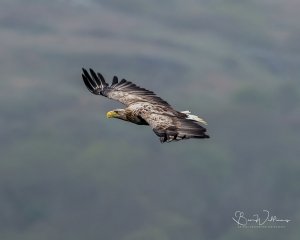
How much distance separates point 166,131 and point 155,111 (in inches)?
234

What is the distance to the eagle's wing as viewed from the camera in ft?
126

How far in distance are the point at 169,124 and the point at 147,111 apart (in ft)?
17.1

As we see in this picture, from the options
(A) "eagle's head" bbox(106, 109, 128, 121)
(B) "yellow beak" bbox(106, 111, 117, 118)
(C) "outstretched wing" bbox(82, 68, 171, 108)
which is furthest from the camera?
(C) "outstretched wing" bbox(82, 68, 171, 108)

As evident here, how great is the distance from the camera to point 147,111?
46094mm

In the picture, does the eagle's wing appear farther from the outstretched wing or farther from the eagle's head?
the outstretched wing

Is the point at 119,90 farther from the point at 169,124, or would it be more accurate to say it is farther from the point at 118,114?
the point at 169,124

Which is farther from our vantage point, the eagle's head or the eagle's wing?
the eagle's head

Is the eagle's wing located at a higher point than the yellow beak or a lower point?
lower

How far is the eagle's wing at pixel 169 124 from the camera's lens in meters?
38.5

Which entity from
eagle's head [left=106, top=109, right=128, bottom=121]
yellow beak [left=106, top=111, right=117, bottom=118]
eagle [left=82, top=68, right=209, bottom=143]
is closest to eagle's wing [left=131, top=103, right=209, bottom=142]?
eagle [left=82, top=68, right=209, bottom=143]

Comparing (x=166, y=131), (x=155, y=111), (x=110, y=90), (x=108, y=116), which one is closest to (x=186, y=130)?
(x=166, y=131)

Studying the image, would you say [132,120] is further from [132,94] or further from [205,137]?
[205,137]

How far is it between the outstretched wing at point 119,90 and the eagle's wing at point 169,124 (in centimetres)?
285

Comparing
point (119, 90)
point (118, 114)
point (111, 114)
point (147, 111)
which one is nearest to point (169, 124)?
point (147, 111)
